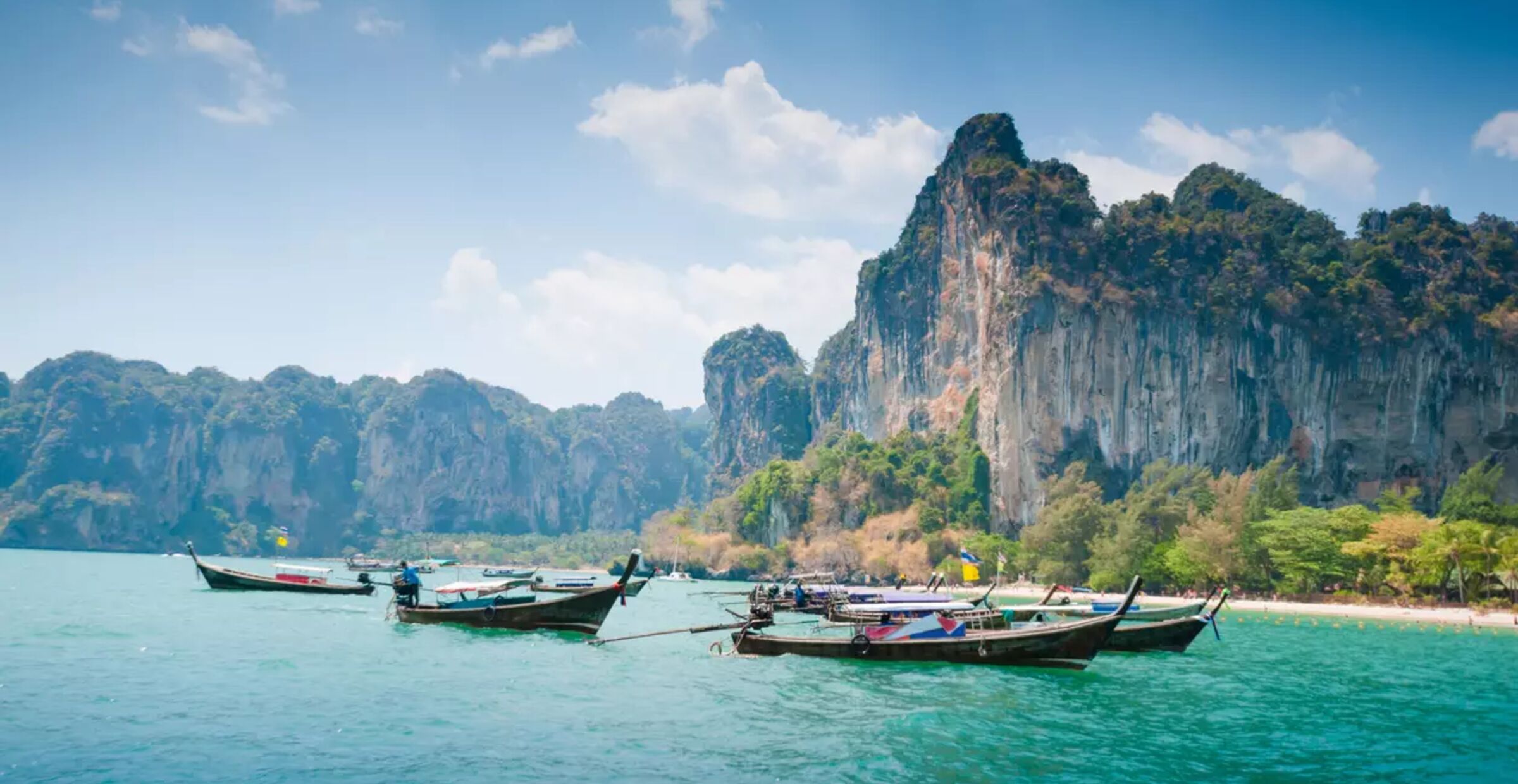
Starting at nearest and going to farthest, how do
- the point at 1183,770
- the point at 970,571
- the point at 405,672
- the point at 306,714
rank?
the point at 1183,770 → the point at 306,714 → the point at 405,672 → the point at 970,571

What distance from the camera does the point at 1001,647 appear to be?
2620 cm

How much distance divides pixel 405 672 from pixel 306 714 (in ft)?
20.8

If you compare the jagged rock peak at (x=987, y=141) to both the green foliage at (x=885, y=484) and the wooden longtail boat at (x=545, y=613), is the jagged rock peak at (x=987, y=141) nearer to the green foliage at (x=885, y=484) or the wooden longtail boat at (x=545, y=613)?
the green foliage at (x=885, y=484)

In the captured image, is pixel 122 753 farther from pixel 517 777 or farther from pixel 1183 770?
pixel 1183 770

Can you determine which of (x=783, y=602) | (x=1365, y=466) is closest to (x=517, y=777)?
Result: (x=783, y=602)

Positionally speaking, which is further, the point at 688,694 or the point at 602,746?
the point at 688,694

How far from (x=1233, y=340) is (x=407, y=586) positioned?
84874 mm

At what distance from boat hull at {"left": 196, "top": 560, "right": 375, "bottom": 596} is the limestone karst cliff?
67.4 metres

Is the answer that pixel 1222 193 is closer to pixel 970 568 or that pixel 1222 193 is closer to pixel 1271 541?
pixel 1271 541

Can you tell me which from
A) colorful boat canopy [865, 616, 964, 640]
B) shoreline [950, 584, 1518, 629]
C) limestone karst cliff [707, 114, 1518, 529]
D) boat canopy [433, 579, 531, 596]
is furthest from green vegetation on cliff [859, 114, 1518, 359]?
colorful boat canopy [865, 616, 964, 640]

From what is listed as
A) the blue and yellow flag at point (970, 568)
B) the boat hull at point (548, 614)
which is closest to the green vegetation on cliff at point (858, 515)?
the blue and yellow flag at point (970, 568)

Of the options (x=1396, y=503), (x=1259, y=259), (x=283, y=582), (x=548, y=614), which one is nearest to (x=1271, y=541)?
(x=1396, y=503)

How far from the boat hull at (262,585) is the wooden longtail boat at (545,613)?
47.0ft

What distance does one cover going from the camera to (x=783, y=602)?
149 ft
